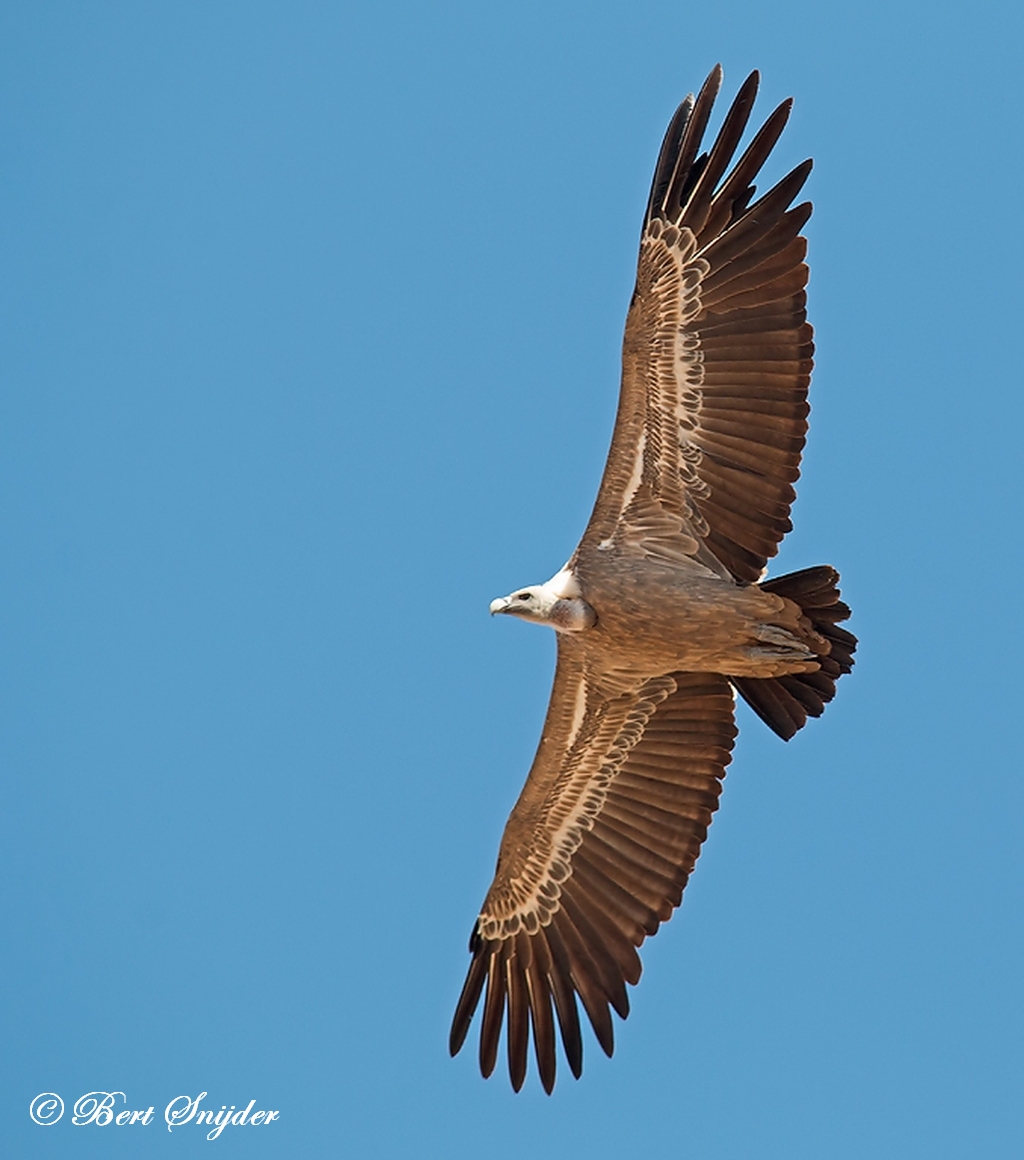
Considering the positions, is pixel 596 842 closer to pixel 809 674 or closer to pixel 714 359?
pixel 809 674

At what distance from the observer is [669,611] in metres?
12.7

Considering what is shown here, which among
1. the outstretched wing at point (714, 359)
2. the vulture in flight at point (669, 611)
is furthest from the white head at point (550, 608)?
the outstretched wing at point (714, 359)

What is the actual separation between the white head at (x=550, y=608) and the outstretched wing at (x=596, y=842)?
0.33 metres

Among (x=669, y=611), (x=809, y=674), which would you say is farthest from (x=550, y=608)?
(x=809, y=674)

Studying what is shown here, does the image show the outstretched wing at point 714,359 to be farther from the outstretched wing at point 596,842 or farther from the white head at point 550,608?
the outstretched wing at point 596,842

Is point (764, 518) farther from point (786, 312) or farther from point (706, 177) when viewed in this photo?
point (706, 177)

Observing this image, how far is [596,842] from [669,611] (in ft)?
6.77

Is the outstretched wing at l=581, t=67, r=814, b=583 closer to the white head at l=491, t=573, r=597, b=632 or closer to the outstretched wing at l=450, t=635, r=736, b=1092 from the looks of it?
the white head at l=491, t=573, r=597, b=632

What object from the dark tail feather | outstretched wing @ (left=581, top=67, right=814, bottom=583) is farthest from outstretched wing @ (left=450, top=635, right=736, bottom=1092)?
outstretched wing @ (left=581, top=67, right=814, bottom=583)

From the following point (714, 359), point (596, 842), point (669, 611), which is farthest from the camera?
point (596, 842)

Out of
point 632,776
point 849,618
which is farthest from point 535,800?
point 849,618

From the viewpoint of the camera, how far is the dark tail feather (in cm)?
1261

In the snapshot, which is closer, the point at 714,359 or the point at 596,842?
the point at 714,359

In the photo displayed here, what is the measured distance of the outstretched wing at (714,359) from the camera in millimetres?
12359
